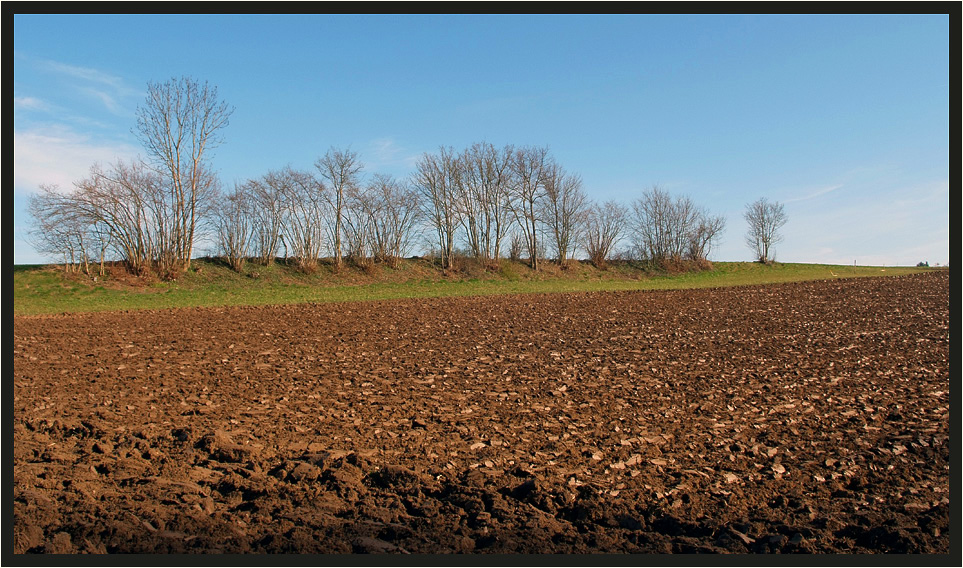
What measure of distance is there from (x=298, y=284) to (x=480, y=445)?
29.6m

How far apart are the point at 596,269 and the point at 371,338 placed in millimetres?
34442

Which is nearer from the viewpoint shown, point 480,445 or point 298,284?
point 480,445

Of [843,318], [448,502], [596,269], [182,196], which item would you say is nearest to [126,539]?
[448,502]

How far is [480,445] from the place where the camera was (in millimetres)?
6008

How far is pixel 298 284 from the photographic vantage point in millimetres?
33594

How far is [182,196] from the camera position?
33.7 m

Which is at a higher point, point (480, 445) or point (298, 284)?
point (298, 284)

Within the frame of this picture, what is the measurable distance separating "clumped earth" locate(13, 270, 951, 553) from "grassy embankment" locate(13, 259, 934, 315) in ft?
40.0

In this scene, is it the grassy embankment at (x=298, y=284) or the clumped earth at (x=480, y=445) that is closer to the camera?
the clumped earth at (x=480, y=445)

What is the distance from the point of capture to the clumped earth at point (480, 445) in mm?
3924

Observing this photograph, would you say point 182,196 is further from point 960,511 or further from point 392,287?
point 960,511

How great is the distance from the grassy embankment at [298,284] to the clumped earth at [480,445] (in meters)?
12.2

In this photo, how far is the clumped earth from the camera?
12.9ft

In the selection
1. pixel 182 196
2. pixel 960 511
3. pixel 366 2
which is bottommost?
pixel 960 511
